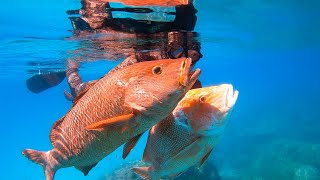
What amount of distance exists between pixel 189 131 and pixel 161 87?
0.57 meters

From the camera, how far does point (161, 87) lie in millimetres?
2523

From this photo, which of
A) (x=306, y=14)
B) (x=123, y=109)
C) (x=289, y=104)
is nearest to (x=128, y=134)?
(x=123, y=109)

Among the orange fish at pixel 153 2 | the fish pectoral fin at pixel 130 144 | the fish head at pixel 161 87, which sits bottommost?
the fish pectoral fin at pixel 130 144

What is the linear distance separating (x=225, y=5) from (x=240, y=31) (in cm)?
764

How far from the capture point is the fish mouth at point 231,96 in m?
2.64

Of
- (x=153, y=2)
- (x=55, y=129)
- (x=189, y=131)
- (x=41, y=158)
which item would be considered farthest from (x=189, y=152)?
(x=153, y=2)

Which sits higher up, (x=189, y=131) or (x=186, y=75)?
(x=186, y=75)

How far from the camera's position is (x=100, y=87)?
3070 millimetres

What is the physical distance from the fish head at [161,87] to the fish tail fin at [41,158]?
1.56 meters

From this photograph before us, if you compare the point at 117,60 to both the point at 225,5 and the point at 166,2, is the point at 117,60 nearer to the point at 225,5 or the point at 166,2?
the point at 225,5

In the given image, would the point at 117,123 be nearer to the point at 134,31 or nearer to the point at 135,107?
the point at 135,107

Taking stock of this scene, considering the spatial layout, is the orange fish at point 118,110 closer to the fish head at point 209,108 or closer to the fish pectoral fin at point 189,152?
the fish head at point 209,108

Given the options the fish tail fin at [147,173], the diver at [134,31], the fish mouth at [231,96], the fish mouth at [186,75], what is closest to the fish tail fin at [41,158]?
the fish tail fin at [147,173]

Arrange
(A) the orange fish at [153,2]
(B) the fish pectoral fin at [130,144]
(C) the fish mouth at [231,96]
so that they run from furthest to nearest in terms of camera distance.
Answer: (A) the orange fish at [153,2] < (B) the fish pectoral fin at [130,144] < (C) the fish mouth at [231,96]
